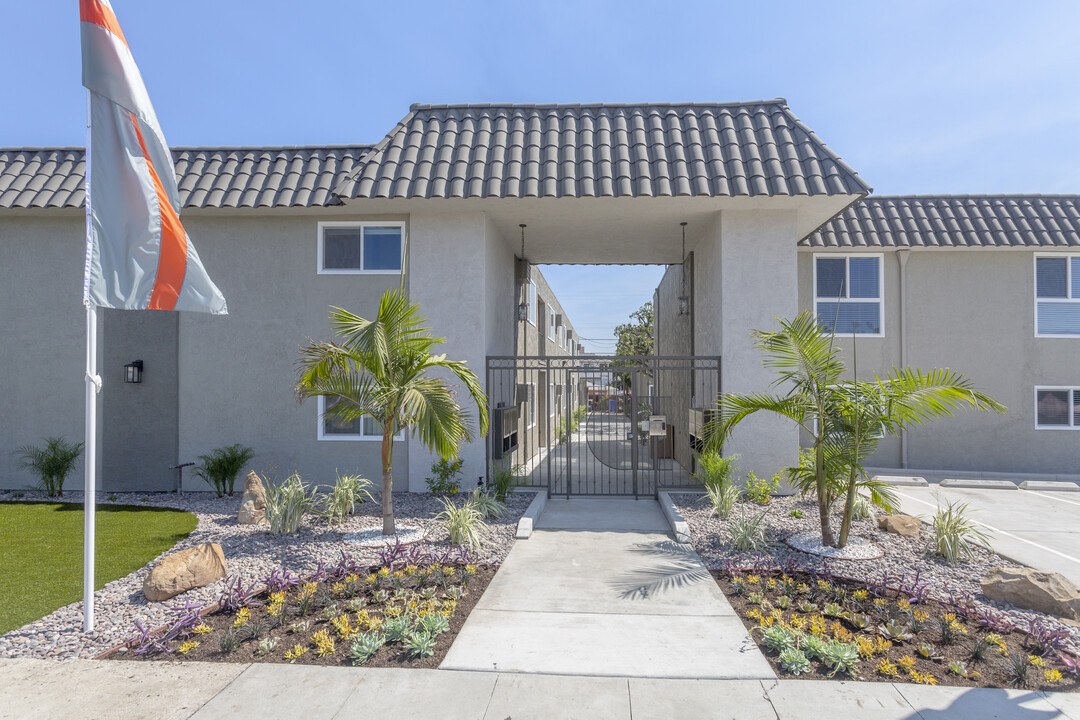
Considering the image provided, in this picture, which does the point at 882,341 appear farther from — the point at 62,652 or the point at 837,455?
the point at 62,652

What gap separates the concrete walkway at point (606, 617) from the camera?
4426 millimetres

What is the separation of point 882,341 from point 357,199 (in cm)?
1176

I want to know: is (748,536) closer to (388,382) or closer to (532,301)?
(388,382)

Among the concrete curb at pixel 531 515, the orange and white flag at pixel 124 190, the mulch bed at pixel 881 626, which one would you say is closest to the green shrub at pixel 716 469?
the concrete curb at pixel 531 515

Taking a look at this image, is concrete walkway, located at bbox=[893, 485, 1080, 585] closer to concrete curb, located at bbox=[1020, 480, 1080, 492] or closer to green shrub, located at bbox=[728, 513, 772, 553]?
concrete curb, located at bbox=[1020, 480, 1080, 492]

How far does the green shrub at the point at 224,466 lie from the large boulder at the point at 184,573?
14.2 feet

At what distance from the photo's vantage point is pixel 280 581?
227 inches

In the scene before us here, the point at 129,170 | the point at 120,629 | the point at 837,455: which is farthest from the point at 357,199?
the point at 837,455

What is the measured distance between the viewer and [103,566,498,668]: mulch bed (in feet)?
14.7

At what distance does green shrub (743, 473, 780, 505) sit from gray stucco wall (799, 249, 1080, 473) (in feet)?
19.0

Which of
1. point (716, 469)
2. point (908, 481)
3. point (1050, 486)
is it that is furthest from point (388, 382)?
point (1050, 486)

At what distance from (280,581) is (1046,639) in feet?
20.9

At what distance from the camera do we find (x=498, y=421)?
10359 mm

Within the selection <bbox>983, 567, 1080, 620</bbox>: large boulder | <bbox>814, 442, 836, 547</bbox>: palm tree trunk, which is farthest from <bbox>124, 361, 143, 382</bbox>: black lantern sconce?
<bbox>983, 567, 1080, 620</bbox>: large boulder
